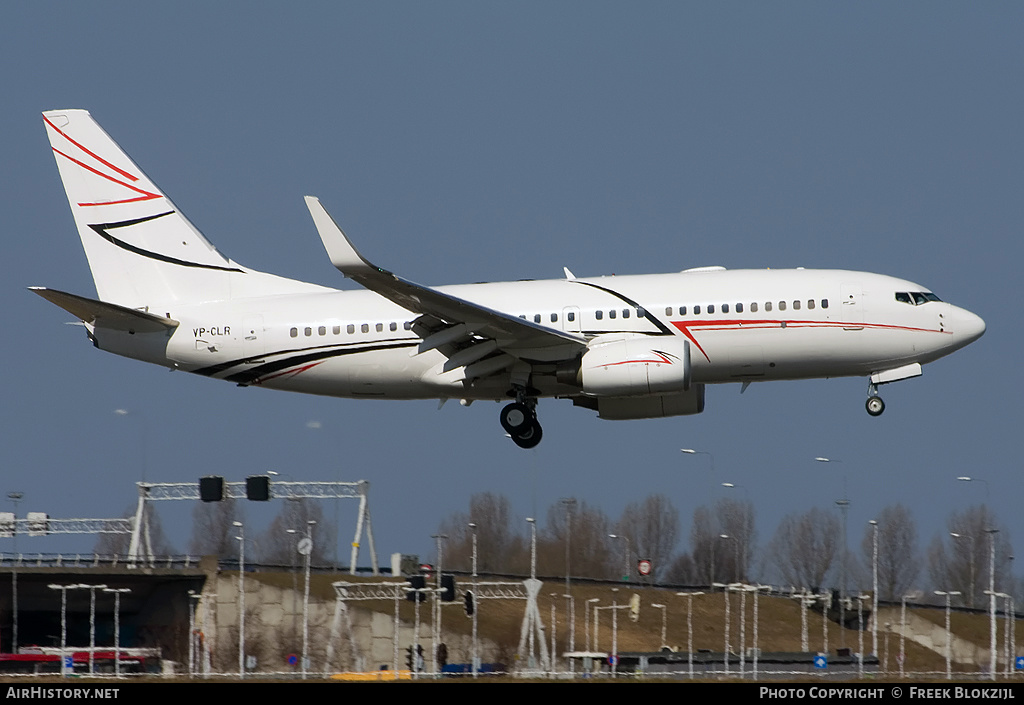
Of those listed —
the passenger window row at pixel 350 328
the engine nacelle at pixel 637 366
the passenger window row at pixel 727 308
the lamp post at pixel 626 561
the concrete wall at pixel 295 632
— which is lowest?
the concrete wall at pixel 295 632

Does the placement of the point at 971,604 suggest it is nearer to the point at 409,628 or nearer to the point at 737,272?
the point at 409,628

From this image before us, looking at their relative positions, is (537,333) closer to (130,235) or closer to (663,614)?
(130,235)

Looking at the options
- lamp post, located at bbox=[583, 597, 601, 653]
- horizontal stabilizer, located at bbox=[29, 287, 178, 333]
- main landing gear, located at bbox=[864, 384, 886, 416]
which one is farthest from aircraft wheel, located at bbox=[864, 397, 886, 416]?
lamp post, located at bbox=[583, 597, 601, 653]

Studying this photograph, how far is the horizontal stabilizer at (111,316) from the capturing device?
4016 cm

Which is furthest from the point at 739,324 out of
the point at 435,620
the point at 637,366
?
the point at 435,620

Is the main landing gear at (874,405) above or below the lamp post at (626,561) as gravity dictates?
above

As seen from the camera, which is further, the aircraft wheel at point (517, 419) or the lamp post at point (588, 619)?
the lamp post at point (588, 619)

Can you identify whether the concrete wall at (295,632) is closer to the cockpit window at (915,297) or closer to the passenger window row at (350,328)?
the passenger window row at (350,328)

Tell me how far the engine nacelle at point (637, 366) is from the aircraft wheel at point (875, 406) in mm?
6220

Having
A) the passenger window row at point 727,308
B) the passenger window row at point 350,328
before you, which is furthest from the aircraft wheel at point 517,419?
the passenger window row at point 727,308

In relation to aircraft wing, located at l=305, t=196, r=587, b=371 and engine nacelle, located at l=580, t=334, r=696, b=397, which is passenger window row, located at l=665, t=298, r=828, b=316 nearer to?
engine nacelle, located at l=580, t=334, r=696, b=397

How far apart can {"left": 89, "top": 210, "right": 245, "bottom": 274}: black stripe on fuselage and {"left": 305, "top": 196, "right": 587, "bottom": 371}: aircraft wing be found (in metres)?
8.47

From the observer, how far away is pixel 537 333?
3853 centimetres

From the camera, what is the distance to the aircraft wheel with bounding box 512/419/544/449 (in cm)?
4141
